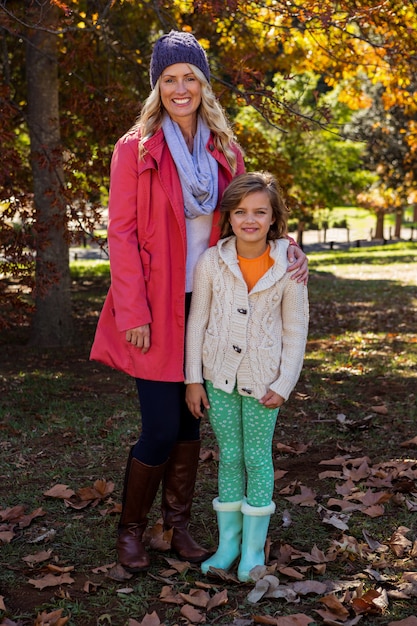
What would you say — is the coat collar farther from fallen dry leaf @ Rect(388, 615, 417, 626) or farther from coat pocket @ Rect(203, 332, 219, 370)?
fallen dry leaf @ Rect(388, 615, 417, 626)

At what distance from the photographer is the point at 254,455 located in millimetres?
3561

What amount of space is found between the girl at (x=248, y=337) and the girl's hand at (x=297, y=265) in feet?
0.10

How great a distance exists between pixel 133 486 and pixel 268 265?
1153mm

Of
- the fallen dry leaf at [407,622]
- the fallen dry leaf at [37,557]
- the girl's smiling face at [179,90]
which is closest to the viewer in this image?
the fallen dry leaf at [407,622]

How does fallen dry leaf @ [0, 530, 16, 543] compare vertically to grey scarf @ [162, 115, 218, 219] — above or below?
below

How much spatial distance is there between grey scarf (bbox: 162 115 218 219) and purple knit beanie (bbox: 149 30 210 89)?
8.7 inches

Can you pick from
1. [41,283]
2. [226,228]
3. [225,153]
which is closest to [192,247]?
[226,228]

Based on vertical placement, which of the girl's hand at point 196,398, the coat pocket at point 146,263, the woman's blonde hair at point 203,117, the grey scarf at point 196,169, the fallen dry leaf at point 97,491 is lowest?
the fallen dry leaf at point 97,491

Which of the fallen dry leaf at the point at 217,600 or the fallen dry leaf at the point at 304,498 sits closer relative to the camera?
the fallen dry leaf at the point at 217,600

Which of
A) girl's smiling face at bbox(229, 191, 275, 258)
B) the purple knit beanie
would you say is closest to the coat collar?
the purple knit beanie

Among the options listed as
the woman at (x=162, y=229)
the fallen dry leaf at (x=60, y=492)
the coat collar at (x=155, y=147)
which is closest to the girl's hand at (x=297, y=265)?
the woman at (x=162, y=229)

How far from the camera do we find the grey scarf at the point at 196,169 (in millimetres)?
3422

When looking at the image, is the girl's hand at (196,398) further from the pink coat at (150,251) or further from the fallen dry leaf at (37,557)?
the fallen dry leaf at (37,557)

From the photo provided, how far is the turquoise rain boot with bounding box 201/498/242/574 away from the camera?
3.63 metres
